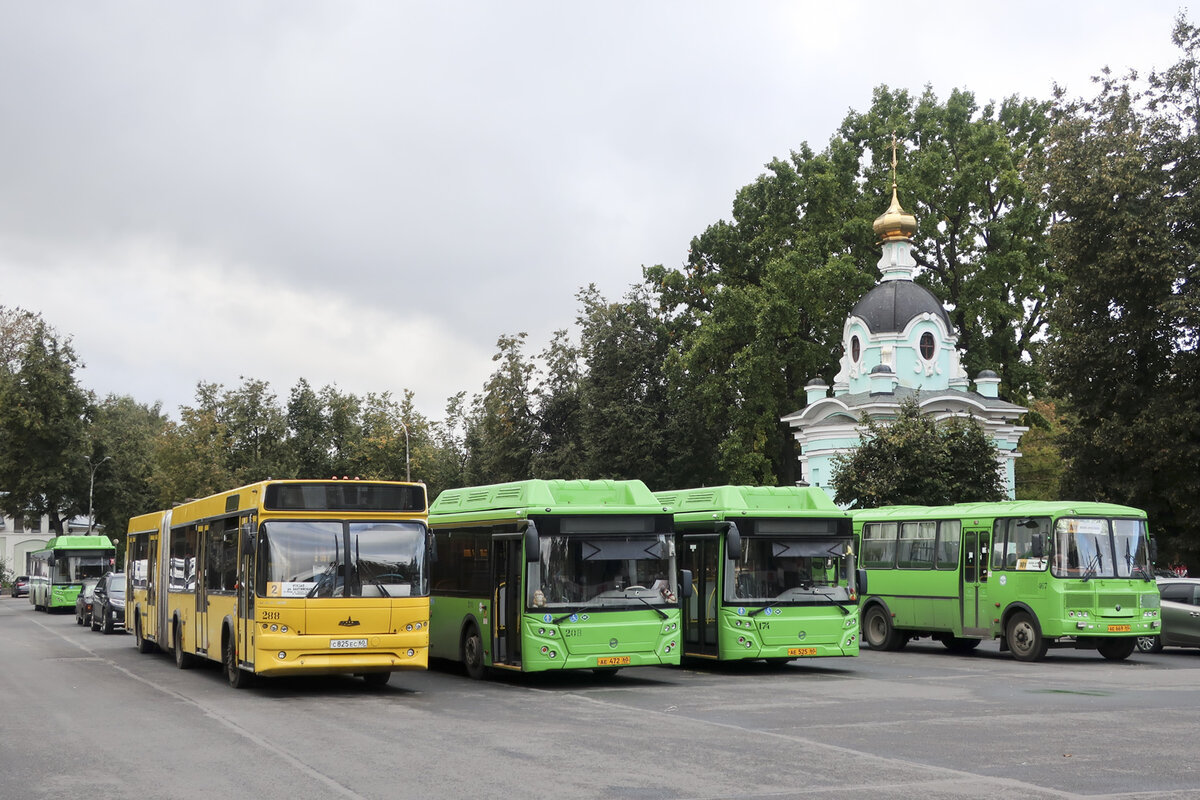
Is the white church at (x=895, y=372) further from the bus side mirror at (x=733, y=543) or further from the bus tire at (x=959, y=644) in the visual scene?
the bus side mirror at (x=733, y=543)

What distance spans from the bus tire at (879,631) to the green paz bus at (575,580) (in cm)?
941

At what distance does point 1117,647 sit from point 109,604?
998 inches

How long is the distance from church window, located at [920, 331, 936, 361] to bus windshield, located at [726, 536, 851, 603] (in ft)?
106

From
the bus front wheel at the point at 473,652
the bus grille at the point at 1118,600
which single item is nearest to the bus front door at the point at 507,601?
the bus front wheel at the point at 473,652

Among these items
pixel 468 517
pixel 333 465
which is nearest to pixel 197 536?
pixel 468 517

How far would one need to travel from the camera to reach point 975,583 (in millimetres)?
26125

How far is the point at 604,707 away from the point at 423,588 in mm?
2988

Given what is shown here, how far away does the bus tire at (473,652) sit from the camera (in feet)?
68.7

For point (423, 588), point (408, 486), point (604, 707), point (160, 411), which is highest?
point (160, 411)

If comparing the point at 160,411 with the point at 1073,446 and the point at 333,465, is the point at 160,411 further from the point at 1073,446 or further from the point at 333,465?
the point at 1073,446

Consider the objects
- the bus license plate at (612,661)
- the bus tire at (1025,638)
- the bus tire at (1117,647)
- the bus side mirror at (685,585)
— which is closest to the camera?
the bus license plate at (612,661)

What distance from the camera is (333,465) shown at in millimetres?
76188

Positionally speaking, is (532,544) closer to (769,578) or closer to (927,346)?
(769,578)

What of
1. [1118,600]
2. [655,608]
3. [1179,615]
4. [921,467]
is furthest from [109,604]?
[1179,615]
